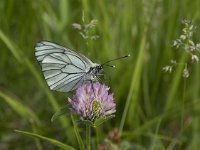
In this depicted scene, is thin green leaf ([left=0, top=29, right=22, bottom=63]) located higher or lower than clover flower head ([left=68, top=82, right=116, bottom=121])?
higher

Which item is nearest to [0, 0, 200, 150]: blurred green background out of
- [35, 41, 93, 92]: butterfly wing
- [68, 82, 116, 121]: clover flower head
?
[35, 41, 93, 92]: butterfly wing

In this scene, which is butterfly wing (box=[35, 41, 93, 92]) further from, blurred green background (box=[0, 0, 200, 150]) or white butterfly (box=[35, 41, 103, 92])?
blurred green background (box=[0, 0, 200, 150])

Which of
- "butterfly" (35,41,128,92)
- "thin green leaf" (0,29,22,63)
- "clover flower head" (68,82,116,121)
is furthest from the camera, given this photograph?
"thin green leaf" (0,29,22,63)

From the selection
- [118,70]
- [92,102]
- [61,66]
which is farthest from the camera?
[118,70]

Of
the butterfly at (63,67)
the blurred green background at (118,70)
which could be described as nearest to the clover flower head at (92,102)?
the butterfly at (63,67)

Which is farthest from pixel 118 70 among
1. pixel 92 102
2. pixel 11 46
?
pixel 92 102

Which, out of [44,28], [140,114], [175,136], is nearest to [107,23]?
[44,28]

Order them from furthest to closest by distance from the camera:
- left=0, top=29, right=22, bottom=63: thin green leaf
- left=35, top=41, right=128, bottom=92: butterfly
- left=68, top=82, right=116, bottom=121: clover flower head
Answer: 1. left=0, top=29, right=22, bottom=63: thin green leaf
2. left=35, top=41, right=128, bottom=92: butterfly
3. left=68, top=82, right=116, bottom=121: clover flower head

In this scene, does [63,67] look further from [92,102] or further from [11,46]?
[11,46]

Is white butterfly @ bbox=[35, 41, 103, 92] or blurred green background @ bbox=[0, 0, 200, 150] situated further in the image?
blurred green background @ bbox=[0, 0, 200, 150]
